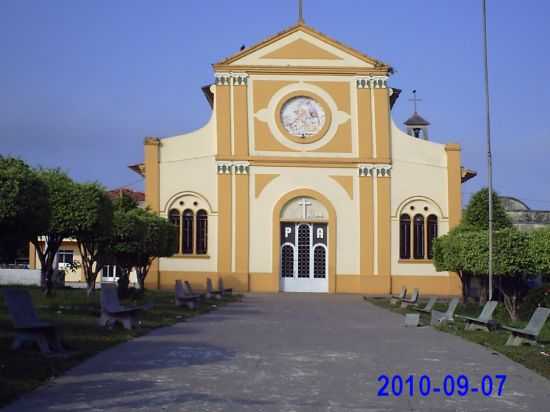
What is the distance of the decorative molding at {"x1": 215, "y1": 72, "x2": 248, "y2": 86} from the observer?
A: 4144cm

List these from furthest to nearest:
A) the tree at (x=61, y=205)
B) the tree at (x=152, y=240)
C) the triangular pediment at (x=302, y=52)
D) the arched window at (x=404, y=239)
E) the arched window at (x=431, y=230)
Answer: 1. the triangular pediment at (x=302, y=52)
2. the arched window at (x=431, y=230)
3. the arched window at (x=404, y=239)
4. the tree at (x=152, y=240)
5. the tree at (x=61, y=205)

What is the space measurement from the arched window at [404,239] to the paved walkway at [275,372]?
22.7 meters

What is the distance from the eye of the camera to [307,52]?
138ft

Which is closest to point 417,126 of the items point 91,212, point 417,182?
point 417,182

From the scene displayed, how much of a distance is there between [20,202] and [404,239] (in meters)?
27.3

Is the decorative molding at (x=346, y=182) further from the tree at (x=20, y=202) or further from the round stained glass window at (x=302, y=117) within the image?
the tree at (x=20, y=202)

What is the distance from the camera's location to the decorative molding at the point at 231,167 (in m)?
40.7

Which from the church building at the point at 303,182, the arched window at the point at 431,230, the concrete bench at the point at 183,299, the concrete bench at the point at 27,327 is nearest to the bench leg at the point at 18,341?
the concrete bench at the point at 27,327

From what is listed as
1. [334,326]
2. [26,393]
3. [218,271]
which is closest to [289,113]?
[218,271]

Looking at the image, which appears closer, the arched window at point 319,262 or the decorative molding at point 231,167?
the decorative molding at point 231,167

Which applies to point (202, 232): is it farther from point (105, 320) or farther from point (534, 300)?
point (105, 320)

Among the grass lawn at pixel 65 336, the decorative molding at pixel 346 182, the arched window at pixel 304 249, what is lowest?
the grass lawn at pixel 65 336

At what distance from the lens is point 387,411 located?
330 inches

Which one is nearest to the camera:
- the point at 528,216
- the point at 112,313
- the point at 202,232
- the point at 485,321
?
the point at 112,313
